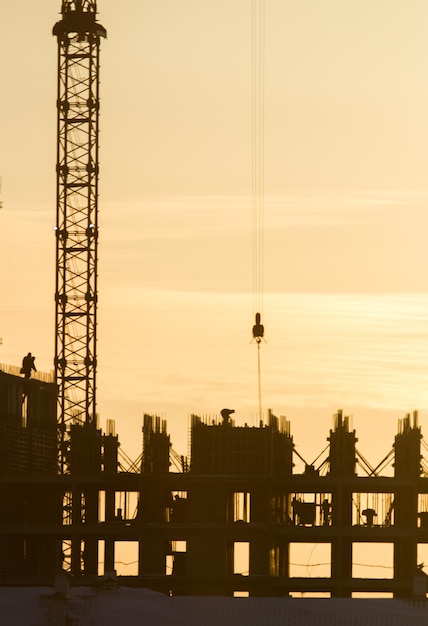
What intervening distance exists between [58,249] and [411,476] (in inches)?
1578

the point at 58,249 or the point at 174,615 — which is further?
the point at 58,249

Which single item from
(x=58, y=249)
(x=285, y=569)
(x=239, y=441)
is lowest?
(x=285, y=569)

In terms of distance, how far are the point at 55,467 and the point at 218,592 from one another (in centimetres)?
2621

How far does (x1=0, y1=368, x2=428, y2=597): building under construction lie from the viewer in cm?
14450

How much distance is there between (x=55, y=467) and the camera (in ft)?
532

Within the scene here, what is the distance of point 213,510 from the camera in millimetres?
145375

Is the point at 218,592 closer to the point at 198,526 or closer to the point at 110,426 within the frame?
the point at 198,526

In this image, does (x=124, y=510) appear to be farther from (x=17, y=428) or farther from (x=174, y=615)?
(x=174, y=615)

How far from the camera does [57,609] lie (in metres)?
96.4

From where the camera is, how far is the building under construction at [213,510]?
144m

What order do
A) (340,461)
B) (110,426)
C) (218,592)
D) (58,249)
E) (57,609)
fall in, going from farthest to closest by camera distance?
(58,249)
(110,426)
(340,461)
(218,592)
(57,609)

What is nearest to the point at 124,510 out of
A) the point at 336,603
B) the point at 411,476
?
the point at 411,476

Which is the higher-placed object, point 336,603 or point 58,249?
point 58,249

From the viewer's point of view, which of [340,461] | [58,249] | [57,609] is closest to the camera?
[57,609]
